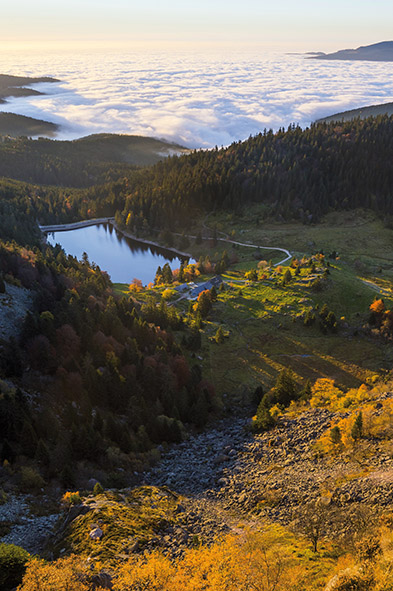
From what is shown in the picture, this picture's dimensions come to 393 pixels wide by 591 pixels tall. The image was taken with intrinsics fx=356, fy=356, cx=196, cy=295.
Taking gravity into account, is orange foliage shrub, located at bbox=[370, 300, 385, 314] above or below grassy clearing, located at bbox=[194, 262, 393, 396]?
above

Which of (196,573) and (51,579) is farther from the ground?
(51,579)

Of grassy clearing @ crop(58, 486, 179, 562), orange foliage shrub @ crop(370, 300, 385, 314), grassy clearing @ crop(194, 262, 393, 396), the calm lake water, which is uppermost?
grassy clearing @ crop(58, 486, 179, 562)

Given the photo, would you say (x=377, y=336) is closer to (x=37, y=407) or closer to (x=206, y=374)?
(x=206, y=374)

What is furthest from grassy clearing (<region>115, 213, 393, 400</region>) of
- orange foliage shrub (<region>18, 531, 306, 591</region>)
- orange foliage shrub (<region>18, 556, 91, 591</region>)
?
orange foliage shrub (<region>18, 556, 91, 591</region>)

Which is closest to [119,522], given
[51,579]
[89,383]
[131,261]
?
[51,579]

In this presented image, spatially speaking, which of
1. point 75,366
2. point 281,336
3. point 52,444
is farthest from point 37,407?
point 281,336

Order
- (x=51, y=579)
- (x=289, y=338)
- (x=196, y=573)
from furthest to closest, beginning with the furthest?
1. (x=289, y=338)
2. (x=196, y=573)
3. (x=51, y=579)

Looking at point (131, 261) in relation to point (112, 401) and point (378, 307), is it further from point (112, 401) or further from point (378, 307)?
point (112, 401)

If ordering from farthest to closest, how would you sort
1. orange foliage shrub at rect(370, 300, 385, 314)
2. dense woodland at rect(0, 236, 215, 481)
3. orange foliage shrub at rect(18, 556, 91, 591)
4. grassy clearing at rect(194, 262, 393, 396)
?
orange foliage shrub at rect(370, 300, 385, 314), grassy clearing at rect(194, 262, 393, 396), dense woodland at rect(0, 236, 215, 481), orange foliage shrub at rect(18, 556, 91, 591)

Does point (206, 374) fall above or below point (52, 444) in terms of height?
below

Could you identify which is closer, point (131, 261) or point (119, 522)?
point (119, 522)

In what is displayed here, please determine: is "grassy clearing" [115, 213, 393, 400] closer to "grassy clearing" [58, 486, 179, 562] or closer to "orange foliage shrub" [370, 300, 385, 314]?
"orange foliage shrub" [370, 300, 385, 314]
